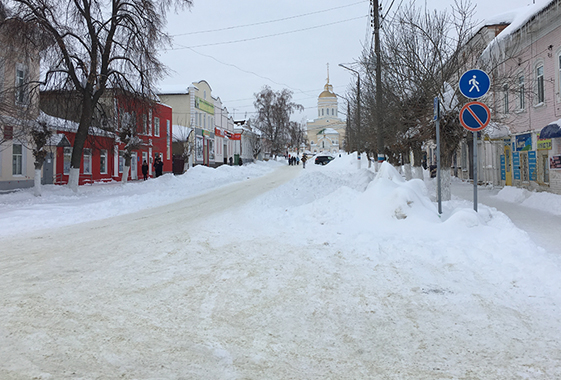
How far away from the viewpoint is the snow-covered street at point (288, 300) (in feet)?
10.7

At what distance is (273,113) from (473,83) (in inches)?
2521

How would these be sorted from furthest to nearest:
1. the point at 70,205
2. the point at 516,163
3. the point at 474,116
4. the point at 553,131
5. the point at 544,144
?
1. the point at 516,163
2. the point at 544,144
3. the point at 553,131
4. the point at 70,205
5. the point at 474,116

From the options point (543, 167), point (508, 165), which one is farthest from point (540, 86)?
point (508, 165)

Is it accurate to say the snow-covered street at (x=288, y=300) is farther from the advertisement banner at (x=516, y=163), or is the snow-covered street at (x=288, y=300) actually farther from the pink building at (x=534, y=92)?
the advertisement banner at (x=516, y=163)

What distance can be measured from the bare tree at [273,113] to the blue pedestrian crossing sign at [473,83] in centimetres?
6379

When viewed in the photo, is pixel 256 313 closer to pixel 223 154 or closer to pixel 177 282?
pixel 177 282

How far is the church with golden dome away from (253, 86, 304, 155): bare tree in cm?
6459

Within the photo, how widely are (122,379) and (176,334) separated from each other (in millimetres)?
819

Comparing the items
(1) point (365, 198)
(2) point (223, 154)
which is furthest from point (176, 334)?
(2) point (223, 154)

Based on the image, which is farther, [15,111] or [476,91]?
[15,111]

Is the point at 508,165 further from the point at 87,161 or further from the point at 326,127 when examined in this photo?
the point at 326,127

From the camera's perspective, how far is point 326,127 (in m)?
141

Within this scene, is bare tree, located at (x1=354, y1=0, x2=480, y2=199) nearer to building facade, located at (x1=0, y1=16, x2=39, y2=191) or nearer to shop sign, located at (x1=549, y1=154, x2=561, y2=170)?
shop sign, located at (x1=549, y1=154, x2=561, y2=170)

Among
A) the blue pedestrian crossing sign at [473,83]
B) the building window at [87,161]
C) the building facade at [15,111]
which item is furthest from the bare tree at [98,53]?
the blue pedestrian crossing sign at [473,83]
